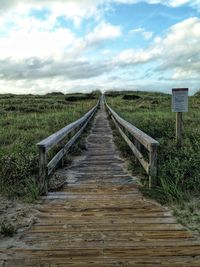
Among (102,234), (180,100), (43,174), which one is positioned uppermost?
(180,100)

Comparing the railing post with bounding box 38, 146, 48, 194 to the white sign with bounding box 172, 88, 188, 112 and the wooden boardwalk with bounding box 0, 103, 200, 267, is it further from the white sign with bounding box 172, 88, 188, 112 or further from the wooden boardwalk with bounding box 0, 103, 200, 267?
the white sign with bounding box 172, 88, 188, 112

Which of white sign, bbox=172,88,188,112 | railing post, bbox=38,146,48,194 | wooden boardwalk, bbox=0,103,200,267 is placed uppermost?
white sign, bbox=172,88,188,112

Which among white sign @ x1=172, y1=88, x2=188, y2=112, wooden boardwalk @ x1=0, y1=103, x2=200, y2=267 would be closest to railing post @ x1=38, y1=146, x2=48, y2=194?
wooden boardwalk @ x1=0, y1=103, x2=200, y2=267

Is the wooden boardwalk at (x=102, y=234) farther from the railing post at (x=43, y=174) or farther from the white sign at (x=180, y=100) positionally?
the white sign at (x=180, y=100)

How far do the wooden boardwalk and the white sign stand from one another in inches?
132

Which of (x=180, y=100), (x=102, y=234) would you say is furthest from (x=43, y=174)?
(x=180, y=100)

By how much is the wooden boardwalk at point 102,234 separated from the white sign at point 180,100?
11.0 ft

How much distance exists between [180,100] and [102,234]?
19.3ft

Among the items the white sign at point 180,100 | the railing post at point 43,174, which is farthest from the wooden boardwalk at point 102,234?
the white sign at point 180,100

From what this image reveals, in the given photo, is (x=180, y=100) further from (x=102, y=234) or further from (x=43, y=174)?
(x=102, y=234)

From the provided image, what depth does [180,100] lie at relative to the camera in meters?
9.61

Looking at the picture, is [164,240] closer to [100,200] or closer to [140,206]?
[140,206]

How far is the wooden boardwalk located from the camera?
375cm

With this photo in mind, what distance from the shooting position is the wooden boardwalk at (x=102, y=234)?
3754 mm
